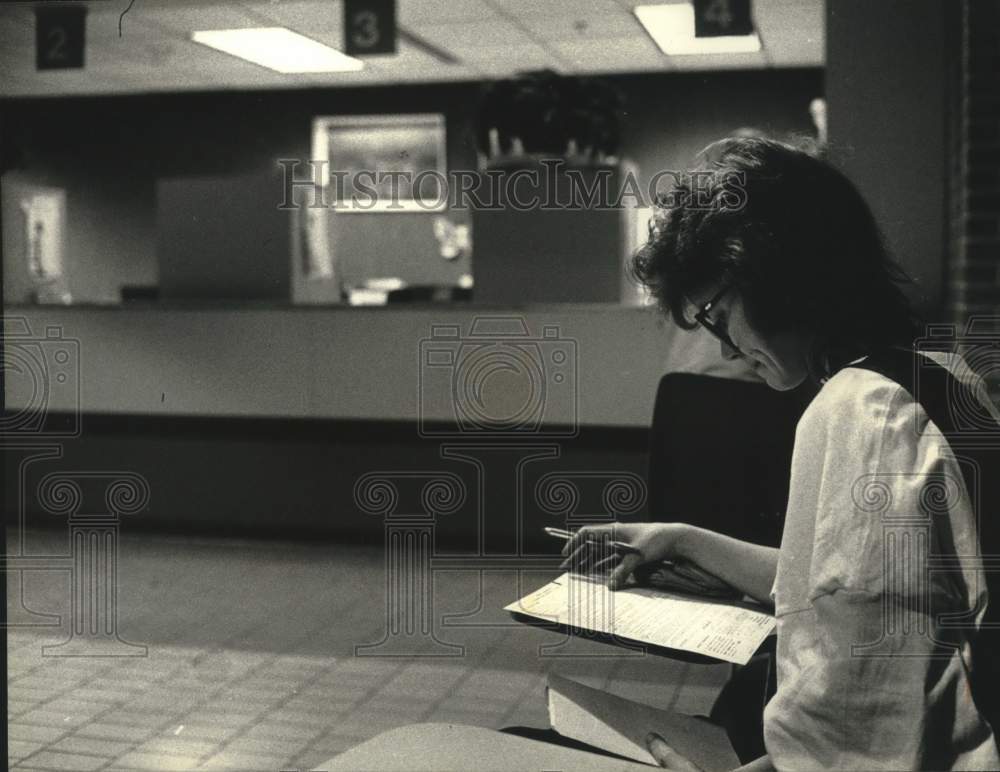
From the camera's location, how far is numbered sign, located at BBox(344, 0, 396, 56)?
5199mm

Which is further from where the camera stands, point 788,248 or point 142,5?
point 142,5

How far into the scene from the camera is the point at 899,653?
0.90 metres

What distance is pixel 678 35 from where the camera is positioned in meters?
8.37

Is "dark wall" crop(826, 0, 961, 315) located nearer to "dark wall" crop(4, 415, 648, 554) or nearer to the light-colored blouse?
the light-colored blouse

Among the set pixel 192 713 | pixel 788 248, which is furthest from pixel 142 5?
pixel 788 248

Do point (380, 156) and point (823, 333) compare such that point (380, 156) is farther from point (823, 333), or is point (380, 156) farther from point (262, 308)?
point (823, 333)

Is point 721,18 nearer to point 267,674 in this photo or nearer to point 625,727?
point 625,727

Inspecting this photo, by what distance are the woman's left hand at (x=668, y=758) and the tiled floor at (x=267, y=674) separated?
1549 mm

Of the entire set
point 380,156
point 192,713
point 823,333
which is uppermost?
point 380,156

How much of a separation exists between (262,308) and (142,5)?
11.4 ft
